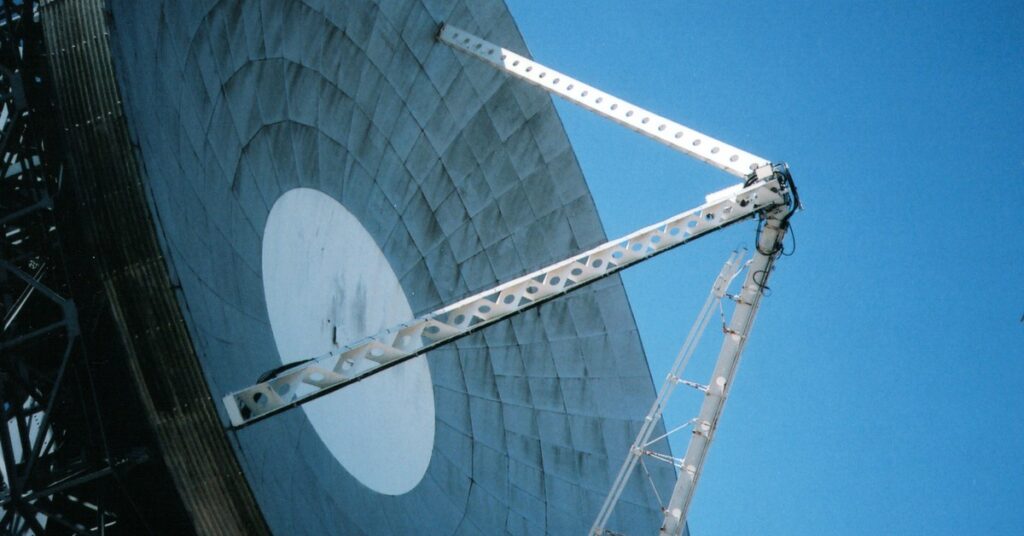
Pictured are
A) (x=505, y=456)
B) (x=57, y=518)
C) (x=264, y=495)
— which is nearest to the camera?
(x=264, y=495)

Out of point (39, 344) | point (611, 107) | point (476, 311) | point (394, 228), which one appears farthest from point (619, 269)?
point (39, 344)

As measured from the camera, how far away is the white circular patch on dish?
19766 millimetres

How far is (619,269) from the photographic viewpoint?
19984mm

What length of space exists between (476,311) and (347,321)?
4.20m

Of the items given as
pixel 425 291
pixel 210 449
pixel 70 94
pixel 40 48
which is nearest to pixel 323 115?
pixel 425 291

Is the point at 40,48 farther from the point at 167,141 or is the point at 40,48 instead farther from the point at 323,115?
the point at 323,115

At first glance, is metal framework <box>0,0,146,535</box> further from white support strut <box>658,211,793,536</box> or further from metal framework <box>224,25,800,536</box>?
white support strut <box>658,211,793,536</box>

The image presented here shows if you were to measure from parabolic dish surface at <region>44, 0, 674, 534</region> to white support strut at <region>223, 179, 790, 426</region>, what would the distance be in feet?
1.81

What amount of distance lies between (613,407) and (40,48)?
16.0m

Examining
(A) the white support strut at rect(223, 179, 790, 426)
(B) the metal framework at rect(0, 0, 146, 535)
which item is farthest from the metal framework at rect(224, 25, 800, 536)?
(B) the metal framework at rect(0, 0, 146, 535)

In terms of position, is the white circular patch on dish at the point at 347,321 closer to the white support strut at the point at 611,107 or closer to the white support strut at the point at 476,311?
the white support strut at the point at 476,311

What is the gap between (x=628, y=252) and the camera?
20.2 m

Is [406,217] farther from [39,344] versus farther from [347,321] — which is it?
[39,344]

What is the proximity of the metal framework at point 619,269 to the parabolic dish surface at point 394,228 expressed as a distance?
810 millimetres
